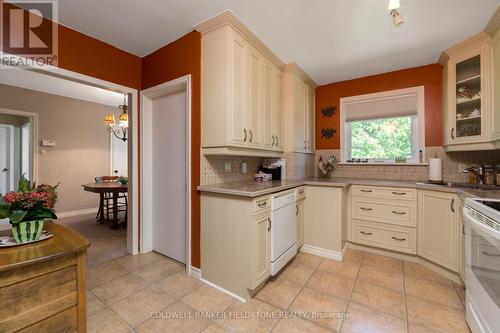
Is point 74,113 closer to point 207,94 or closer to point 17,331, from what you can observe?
point 207,94

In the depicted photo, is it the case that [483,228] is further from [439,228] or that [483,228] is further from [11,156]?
[11,156]

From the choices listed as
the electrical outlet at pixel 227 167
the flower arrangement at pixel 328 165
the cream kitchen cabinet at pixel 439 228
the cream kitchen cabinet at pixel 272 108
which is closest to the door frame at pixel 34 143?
the electrical outlet at pixel 227 167

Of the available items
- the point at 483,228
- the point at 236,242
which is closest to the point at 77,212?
the point at 236,242

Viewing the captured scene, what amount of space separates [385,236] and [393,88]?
6.93 ft

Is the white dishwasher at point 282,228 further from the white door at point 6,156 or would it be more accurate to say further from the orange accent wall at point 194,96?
the white door at point 6,156

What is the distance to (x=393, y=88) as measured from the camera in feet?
10.2

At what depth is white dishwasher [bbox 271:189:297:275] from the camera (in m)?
2.02

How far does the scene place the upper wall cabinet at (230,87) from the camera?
1.97 m

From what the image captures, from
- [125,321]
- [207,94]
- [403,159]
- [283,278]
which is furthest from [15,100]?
[403,159]

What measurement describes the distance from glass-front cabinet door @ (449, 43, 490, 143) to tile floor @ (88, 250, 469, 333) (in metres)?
1.60

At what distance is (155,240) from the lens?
108 inches

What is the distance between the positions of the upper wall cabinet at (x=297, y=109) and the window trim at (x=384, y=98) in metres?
0.52

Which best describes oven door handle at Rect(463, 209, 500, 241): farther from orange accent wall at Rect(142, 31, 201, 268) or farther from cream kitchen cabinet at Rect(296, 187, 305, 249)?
orange accent wall at Rect(142, 31, 201, 268)

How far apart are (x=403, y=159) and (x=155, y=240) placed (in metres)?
3.63
